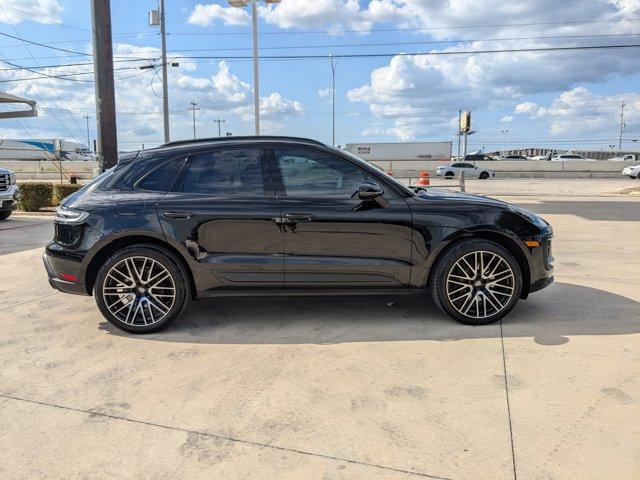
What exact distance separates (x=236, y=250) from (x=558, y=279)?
3940mm

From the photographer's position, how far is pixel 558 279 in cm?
600

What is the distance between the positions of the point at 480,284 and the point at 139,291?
115 inches

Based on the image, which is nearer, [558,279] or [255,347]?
[255,347]

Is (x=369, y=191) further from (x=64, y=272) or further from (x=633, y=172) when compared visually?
(x=633, y=172)

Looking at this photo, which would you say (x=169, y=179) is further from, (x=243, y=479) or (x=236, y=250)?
(x=243, y=479)

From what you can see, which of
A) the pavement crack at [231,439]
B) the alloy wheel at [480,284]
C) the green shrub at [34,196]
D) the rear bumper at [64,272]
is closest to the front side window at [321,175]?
the alloy wheel at [480,284]

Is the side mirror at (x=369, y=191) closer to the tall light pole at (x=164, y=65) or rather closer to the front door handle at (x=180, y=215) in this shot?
the front door handle at (x=180, y=215)

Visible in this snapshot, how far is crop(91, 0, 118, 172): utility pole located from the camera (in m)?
9.91

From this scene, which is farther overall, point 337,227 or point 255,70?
point 255,70

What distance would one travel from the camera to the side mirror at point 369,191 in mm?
4164

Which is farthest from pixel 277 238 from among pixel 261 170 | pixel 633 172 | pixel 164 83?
pixel 633 172

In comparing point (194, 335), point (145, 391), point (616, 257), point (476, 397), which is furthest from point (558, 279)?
point (145, 391)

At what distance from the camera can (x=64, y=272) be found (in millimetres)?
4352

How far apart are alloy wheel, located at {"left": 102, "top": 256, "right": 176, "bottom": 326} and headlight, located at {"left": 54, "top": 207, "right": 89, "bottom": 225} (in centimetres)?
50
